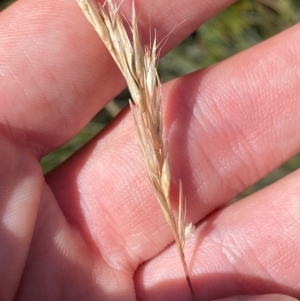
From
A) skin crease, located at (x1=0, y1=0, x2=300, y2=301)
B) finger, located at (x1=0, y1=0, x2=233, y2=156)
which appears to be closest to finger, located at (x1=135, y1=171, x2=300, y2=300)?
skin crease, located at (x1=0, y1=0, x2=300, y2=301)

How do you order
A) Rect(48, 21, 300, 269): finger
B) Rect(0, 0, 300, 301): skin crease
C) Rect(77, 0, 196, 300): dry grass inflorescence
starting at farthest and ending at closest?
Rect(48, 21, 300, 269): finger < Rect(0, 0, 300, 301): skin crease < Rect(77, 0, 196, 300): dry grass inflorescence

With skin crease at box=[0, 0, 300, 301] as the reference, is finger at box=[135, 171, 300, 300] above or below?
below

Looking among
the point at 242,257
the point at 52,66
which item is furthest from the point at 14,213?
the point at 242,257

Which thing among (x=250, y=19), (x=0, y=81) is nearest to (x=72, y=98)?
(x=0, y=81)

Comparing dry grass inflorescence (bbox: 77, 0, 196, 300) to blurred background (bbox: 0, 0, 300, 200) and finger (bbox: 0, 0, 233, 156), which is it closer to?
finger (bbox: 0, 0, 233, 156)

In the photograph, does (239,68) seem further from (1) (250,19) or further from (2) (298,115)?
(1) (250,19)

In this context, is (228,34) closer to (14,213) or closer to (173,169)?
(173,169)
